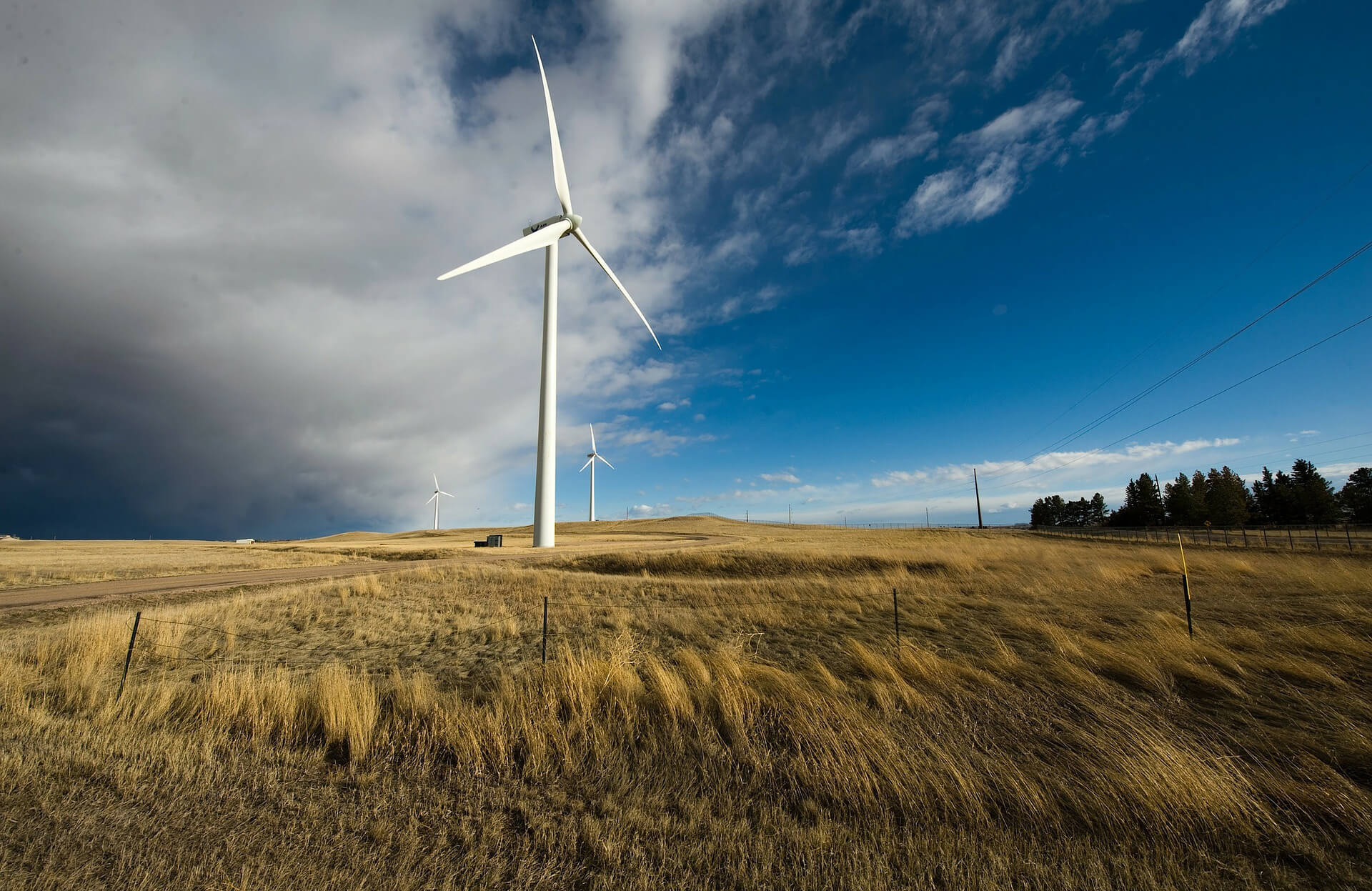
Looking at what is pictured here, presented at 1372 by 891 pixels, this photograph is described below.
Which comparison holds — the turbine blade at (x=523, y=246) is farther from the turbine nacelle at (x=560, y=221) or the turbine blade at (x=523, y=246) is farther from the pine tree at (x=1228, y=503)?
the pine tree at (x=1228, y=503)

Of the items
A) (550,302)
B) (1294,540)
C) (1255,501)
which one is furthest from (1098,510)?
(550,302)

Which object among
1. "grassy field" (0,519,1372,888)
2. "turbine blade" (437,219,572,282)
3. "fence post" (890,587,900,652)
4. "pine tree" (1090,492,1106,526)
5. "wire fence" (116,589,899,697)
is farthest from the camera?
"pine tree" (1090,492,1106,526)

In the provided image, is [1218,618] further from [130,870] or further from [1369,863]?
[130,870]

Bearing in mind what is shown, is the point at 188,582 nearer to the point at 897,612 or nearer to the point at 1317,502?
the point at 897,612

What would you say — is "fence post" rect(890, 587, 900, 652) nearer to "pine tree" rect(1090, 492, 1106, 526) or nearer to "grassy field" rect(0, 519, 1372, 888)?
"grassy field" rect(0, 519, 1372, 888)

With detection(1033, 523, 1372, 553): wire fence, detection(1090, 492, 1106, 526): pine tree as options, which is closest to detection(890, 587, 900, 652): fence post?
detection(1033, 523, 1372, 553): wire fence

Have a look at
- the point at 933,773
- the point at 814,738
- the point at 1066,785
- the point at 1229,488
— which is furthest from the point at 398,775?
the point at 1229,488

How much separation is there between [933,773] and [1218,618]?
16.3 m

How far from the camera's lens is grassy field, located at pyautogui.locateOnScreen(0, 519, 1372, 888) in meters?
4.84

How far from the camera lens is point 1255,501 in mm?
104688

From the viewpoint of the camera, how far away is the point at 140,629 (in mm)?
14406

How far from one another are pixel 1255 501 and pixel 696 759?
14916 cm

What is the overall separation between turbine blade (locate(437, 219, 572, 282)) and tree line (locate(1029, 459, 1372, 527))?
389 ft

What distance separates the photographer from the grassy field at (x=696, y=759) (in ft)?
15.9
